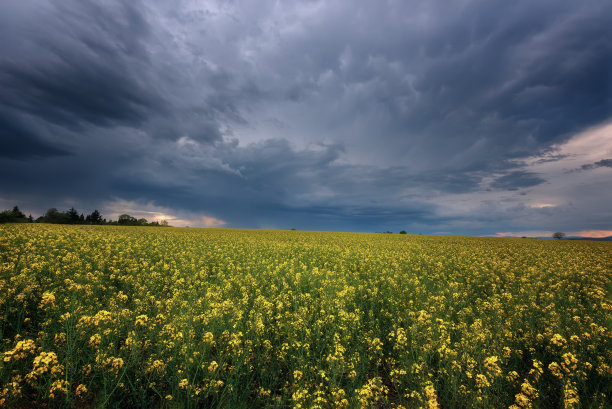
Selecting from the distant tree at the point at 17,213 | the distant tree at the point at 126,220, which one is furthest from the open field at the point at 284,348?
the distant tree at the point at 126,220

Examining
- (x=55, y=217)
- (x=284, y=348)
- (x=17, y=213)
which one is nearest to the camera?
(x=284, y=348)

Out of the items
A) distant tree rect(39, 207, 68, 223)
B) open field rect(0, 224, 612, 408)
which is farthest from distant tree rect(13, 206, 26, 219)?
open field rect(0, 224, 612, 408)

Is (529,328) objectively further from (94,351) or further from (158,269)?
(158,269)

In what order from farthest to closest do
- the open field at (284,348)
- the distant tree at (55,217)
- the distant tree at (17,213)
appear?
the distant tree at (55,217), the distant tree at (17,213), the open field at (284,348)

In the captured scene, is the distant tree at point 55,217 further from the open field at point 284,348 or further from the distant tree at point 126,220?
the open field at point 284,348

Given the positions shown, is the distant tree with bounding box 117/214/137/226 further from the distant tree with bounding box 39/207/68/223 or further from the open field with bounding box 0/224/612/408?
the open field with bounding box 0/224/612/408

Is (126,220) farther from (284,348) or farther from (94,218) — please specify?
(284,348)

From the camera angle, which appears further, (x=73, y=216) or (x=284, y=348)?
(x=73, y=216)

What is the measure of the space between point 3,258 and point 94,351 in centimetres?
876

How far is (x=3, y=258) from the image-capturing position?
9078mm

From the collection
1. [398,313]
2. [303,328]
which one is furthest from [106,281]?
[398,313]

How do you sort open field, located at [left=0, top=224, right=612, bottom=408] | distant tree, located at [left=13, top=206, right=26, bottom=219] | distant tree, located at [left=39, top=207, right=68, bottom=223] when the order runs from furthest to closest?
distant tree, located at [left=39, top=207, right=68, bottom=223]
distant tree, located at [left=13, top=206, right=26, bottom=219]
open field, located at [left=0, top=224, right=612, bottom=408]

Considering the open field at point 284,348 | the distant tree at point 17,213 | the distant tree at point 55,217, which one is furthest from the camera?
the distant tree at point 55,217

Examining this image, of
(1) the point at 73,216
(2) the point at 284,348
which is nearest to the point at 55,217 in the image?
(1) the point at 73,216
